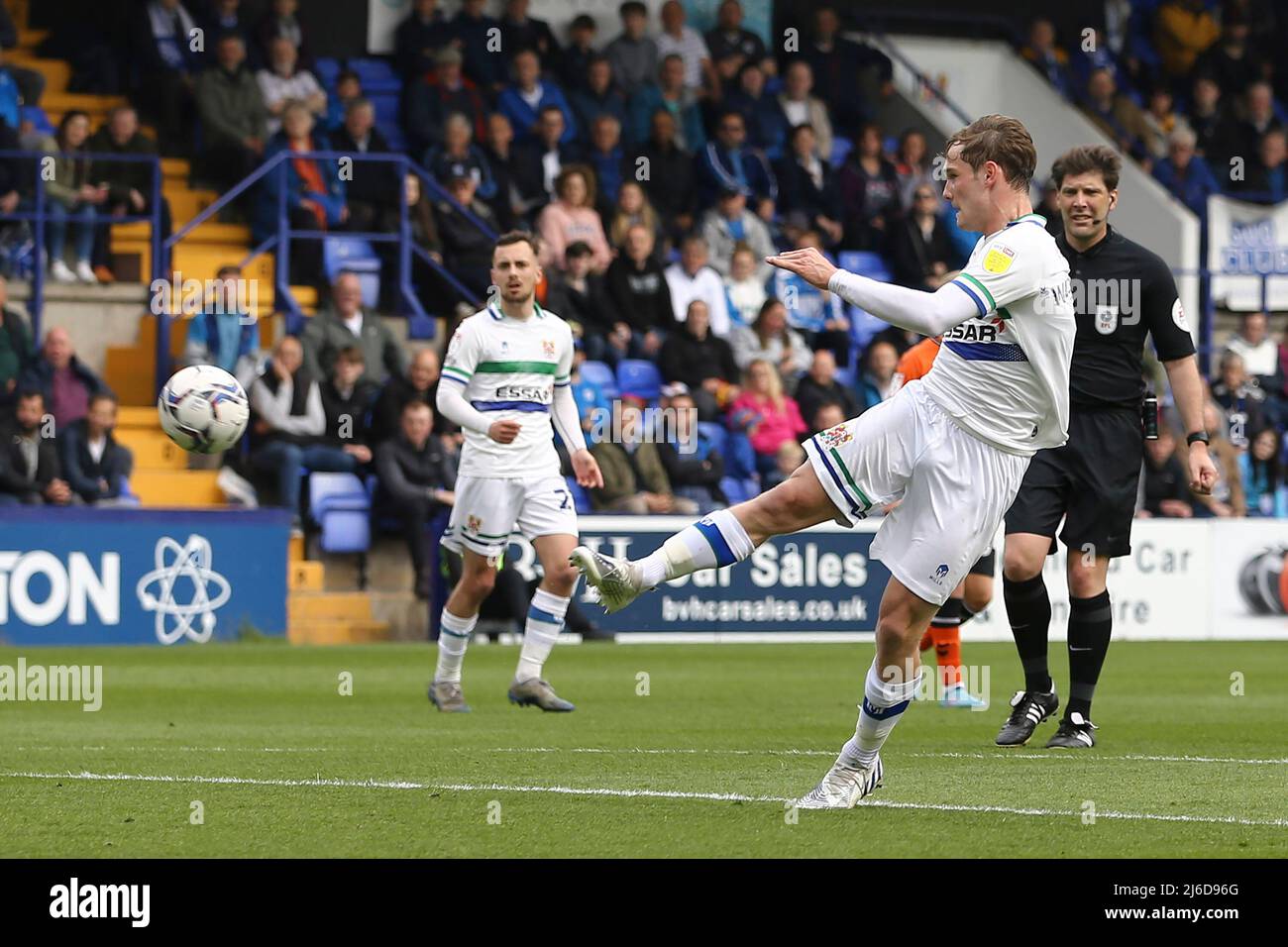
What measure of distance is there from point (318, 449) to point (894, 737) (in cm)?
968

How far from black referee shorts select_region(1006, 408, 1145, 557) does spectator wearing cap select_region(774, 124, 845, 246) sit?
14.1 meters

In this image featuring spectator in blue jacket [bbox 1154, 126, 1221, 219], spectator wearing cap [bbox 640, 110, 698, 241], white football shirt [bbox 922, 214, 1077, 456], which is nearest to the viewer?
white football shirt [bbox 922, 214, 1077, 456]

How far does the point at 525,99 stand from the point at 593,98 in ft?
2.95

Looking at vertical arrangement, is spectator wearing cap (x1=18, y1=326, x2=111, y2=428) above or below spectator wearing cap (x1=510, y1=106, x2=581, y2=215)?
below

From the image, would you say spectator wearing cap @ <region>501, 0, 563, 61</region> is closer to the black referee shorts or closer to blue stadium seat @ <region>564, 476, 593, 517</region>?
blue stadium seat @ <region>564, 476, 593, 517</region>

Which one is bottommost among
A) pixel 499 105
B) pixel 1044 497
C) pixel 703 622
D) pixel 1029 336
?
pixel 703 622

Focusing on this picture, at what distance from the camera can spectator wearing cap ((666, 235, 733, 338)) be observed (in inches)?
853

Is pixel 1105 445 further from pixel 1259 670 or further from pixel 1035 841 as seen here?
pixel 1259 670

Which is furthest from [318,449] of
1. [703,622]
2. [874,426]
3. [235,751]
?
[874,426]

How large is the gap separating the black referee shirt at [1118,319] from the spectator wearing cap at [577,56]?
46.8ft

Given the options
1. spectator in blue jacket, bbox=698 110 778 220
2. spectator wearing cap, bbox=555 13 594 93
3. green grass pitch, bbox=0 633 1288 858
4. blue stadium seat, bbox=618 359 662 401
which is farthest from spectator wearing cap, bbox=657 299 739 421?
green grass pitch, bbox=0 633 1288 858

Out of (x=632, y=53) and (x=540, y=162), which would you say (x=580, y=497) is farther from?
(x=632, y=53)

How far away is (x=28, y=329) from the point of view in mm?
18531

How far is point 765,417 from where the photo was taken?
806 inches
